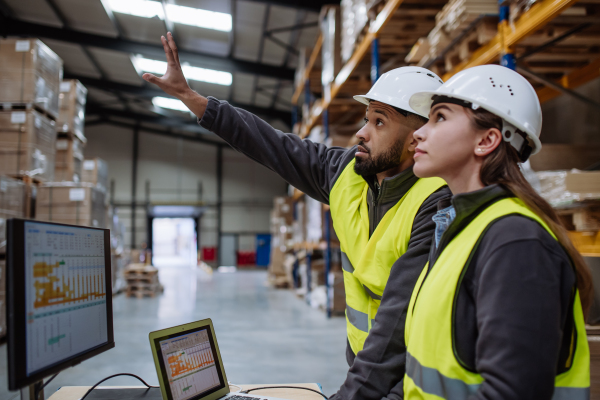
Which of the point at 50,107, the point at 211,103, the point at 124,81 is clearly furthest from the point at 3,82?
the point at 124,81

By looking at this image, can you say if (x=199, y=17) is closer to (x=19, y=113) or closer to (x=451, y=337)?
(x=19, y=113)

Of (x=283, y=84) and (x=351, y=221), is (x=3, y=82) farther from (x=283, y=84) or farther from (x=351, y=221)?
(x=283, y=84)

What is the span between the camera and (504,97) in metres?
1.34

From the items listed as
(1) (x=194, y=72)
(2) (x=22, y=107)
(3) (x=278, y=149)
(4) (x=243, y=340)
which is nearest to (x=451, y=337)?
(3) (x=278, y=149)

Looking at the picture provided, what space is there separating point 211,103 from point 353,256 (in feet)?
3.30

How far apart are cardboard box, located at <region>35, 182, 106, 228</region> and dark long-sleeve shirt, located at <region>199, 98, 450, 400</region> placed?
242 inches

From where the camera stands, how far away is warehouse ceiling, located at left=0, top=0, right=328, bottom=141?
36.4 ft

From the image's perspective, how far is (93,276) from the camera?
1.63 m

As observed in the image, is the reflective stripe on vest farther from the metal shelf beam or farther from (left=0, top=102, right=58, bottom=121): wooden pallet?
(left=0, top=102, right=58, bottom=121): wooden pallet

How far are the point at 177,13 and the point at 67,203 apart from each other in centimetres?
607

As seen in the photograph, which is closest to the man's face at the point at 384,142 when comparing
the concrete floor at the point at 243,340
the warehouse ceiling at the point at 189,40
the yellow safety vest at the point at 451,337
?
the yellow safety vest at the point at 451,337

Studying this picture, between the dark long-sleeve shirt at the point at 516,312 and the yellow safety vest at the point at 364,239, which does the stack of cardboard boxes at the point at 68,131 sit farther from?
the dark long-sleeve shirt at the point at 516,312

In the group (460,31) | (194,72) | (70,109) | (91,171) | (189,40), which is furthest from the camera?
(194,72)

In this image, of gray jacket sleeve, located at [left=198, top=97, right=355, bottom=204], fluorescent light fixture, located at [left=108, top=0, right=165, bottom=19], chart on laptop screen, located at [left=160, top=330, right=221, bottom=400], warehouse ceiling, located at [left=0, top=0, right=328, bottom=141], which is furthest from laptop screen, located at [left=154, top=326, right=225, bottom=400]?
fluorescent light fixture, located at [left=108, top=0, right=165, bottom=19]
